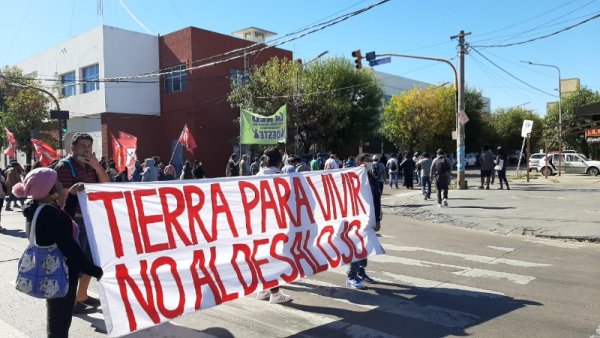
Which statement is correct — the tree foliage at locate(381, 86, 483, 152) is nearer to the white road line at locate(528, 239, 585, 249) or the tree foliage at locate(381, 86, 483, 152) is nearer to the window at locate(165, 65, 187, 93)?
the window at locate(165, 65, 187, 93)

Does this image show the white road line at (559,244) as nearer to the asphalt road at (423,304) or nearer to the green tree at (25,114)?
the asphalt road at (423,304)

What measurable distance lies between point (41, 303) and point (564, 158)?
3431 cm

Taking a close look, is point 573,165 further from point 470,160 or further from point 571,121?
point 470,160

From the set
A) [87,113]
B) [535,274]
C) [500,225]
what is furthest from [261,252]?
[87,113]

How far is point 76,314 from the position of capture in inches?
215

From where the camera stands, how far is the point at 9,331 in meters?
4.90

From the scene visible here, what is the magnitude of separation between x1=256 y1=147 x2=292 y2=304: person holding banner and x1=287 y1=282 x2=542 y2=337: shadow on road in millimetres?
165

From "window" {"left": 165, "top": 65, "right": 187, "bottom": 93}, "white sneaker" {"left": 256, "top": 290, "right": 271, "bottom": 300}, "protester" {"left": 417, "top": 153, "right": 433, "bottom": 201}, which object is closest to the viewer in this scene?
"white sneaker" {"left": 256, "top": 290, "right": 271, "bottom": 300}

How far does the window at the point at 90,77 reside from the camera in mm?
33875

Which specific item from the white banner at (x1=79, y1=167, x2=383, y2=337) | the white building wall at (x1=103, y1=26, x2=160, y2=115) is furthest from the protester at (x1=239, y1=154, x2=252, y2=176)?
the white building wall at (x1=103, y1=26, x2=160, y2=115)

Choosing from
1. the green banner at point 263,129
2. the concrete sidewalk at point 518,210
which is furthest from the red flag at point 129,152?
the concrete sidewalk at point 518,210

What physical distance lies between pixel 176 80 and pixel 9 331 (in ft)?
98.5

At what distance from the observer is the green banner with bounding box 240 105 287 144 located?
1812 centimetres

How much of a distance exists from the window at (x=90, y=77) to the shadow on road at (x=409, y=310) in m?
31.9
